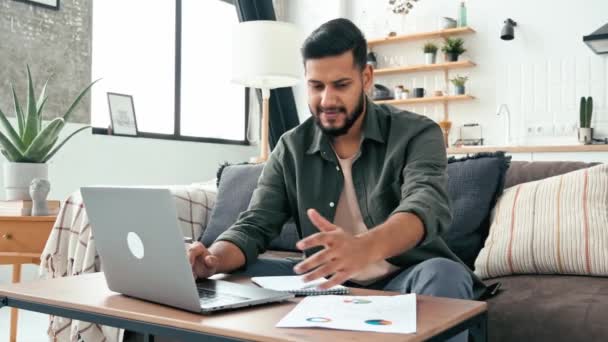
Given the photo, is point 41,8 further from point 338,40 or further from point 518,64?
point 518,64

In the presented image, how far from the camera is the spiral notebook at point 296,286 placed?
117 centimetres

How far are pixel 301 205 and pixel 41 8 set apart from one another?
9.26ft

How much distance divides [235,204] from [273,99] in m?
2.93

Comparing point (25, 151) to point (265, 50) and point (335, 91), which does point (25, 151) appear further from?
point (335, 91)

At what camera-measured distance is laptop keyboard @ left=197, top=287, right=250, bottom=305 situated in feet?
3.37

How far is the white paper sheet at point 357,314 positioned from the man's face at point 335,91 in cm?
64

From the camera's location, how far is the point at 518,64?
5.21 m

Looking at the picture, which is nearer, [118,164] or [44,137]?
[44,137]

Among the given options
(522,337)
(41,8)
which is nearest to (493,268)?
(522,337)

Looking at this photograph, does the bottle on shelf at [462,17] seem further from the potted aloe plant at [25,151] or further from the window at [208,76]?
the potted aloe plant at [25,151]

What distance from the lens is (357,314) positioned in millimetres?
945

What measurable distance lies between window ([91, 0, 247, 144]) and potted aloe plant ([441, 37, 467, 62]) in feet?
6.23

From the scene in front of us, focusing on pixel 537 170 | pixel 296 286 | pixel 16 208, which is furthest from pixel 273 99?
pixel 296 286

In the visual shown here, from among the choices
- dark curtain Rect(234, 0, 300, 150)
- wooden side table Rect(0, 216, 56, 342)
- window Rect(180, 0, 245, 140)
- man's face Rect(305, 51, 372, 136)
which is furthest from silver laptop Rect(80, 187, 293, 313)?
window Rect(180, 0, 245, 140)
